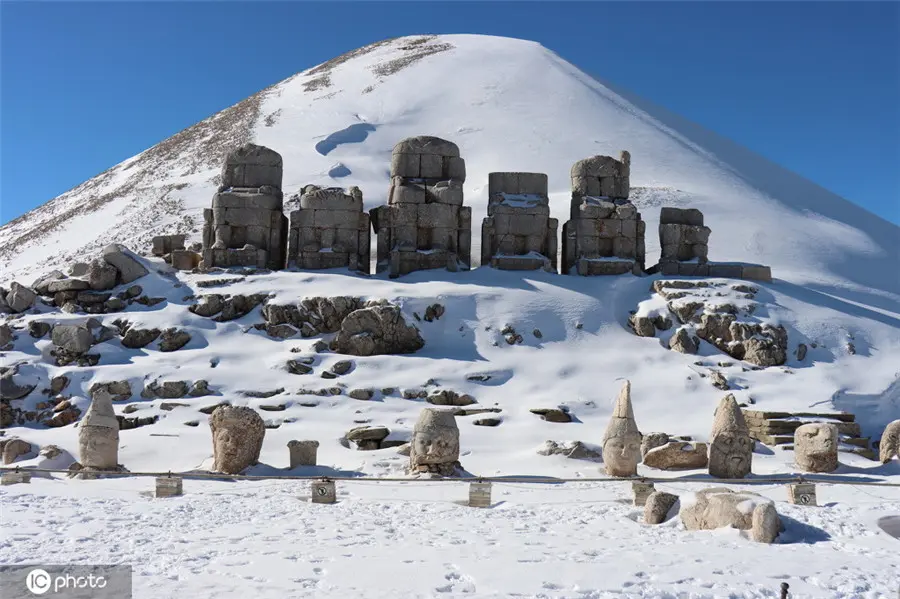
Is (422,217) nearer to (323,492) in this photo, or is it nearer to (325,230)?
(325,230)

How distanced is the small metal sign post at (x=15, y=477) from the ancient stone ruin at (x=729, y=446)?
35.0ft

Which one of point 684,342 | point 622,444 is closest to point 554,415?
point 622,444

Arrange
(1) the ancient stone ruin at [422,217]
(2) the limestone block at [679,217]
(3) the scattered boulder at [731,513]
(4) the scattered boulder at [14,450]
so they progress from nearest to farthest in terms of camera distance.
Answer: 1. (3) the scattered boulder at [731,513]
2. (4) the scattered boulder at [14,450]
3. (1) the ancient stone ruin at [422,217]
4. (2) the limestone block at [679,217]

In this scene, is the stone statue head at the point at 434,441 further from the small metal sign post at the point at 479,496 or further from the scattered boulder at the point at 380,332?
the scattered boulder at the point at 380,332

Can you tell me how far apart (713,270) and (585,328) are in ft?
19.2

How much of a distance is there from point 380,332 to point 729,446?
9550 millimetres

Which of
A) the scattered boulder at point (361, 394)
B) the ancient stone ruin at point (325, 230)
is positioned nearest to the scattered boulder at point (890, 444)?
the scattered boulder at point (361, 394)

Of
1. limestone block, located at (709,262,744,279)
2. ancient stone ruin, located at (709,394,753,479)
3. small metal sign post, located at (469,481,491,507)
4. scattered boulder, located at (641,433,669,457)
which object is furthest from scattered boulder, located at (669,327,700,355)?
small metal sign post, located at (469,481,491,507)

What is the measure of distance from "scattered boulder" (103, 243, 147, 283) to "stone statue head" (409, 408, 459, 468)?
13033 mm

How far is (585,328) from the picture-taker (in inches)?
904

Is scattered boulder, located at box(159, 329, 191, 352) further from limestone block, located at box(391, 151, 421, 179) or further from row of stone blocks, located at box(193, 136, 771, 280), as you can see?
limestone block, located at box(391, 151, 421, 179)

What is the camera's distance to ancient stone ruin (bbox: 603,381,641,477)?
49.5 ft

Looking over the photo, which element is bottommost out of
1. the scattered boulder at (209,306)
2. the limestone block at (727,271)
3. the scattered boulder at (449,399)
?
the scattered boulder at (449,399)

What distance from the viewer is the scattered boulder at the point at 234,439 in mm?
14875
